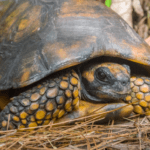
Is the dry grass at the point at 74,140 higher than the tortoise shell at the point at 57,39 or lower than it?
lower

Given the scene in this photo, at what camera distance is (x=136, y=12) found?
15.1ft

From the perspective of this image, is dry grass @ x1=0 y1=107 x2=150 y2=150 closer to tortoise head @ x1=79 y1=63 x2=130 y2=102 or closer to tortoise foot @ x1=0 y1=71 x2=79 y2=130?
tortoise foot @ x1=0 y1=71 x2=79 y2=130

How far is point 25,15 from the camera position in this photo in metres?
2.47

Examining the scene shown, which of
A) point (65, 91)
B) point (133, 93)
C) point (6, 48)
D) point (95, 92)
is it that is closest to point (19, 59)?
point (6, 48)

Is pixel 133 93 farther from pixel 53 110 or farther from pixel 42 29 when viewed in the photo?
pixel 42 29

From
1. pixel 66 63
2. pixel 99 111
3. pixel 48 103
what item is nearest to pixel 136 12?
pixel 99 111

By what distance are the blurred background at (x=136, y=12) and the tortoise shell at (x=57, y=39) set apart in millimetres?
2017

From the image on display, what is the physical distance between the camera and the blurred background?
14.7 feet

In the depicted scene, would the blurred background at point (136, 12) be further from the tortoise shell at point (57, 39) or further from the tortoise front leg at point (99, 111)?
the tortoise front leg at point (99, 111)

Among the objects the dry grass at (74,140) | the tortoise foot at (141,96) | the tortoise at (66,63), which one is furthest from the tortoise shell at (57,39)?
the dry grass at (74,140)

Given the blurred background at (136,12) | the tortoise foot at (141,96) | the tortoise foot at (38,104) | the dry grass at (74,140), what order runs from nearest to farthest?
the dry grass at (74,140) → the tortoise foot at (38,104) → the tortoise foot at (141,96) → the blurred background at (136,12)

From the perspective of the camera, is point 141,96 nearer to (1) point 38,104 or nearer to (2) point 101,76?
(2) point 101,76

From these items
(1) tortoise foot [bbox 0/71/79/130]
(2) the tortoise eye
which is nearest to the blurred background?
(2) the tortoise eye

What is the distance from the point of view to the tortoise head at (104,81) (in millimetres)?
2133
